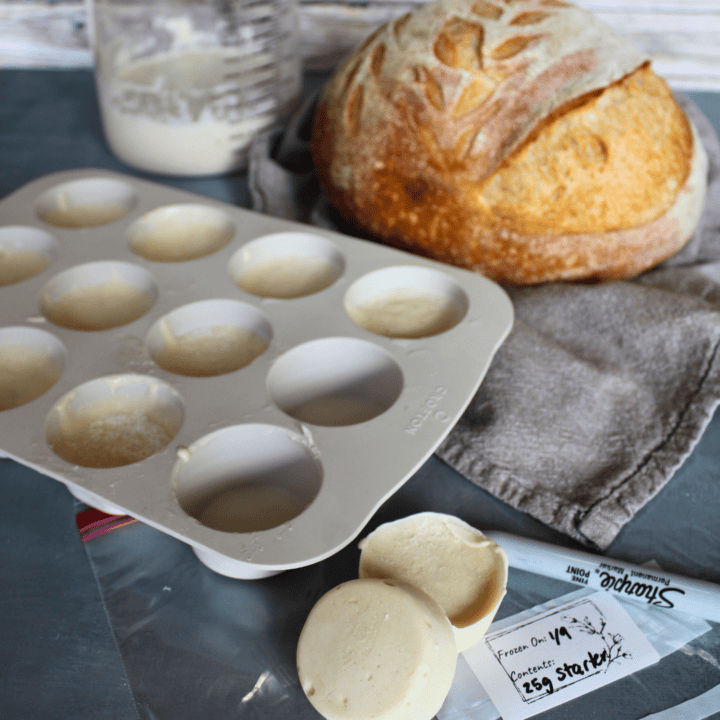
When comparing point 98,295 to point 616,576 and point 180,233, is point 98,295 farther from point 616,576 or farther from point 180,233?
point 616,576

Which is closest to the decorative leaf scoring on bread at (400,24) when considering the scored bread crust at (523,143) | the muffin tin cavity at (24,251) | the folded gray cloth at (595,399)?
the scored bread crust at (523,143)

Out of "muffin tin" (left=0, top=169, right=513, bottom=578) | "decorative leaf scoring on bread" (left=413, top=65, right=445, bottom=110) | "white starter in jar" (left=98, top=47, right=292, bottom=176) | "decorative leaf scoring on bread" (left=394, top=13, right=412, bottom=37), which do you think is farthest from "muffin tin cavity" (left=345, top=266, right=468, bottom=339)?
"white starter in jar" (left=98, top=47, right=292, bottom=176)

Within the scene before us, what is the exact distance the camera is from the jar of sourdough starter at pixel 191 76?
0.96 metres

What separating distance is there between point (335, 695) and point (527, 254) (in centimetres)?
55

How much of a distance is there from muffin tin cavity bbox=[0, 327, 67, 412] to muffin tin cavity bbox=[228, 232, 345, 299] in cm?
21

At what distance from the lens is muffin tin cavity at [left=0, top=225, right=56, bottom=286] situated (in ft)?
2.46

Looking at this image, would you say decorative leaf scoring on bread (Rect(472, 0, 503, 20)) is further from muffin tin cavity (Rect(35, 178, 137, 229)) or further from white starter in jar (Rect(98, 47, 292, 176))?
muffin tin cavity (Rect(35, 178, 137, 229))

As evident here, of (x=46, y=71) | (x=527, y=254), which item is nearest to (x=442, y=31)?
(x=527, y=254)

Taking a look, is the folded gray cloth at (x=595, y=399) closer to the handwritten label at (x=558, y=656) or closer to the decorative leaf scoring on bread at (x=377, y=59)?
Result: the handwritten label at (x=558, y=656)

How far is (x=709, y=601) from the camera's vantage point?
1.67ft

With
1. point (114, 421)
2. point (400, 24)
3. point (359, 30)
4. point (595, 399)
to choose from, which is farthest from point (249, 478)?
point (359, 30)

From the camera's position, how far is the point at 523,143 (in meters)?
A: 0.74

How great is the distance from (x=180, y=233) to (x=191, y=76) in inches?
12.6

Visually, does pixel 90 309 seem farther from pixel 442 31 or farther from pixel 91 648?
pixel 442 31
